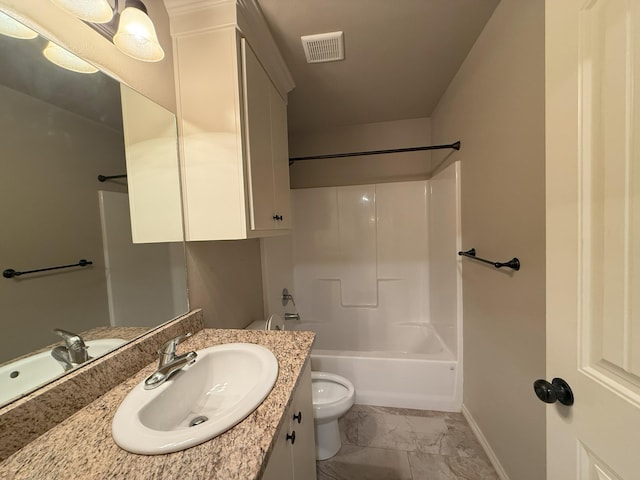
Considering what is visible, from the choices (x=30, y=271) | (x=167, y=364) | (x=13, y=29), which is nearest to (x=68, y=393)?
(x=167, y=364)

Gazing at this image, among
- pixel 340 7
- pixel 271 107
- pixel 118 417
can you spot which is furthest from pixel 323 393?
pixel 340 7

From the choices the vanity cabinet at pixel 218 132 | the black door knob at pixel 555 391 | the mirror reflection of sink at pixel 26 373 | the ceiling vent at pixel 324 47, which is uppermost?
the ceiling vent at pixel 324 47

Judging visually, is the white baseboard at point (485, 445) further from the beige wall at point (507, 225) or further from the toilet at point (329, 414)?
the toilet at point (329, 414)

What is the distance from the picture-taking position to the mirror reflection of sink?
56cm

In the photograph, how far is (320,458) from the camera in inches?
54.9

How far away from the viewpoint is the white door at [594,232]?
40cm

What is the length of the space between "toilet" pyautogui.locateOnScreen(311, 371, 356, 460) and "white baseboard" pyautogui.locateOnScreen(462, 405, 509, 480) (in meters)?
0.81

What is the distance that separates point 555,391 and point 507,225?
0.80 m

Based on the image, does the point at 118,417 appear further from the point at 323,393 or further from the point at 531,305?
the point at 531,305

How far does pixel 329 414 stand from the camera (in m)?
1.34

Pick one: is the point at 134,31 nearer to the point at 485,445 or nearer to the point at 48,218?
the point at 48,218

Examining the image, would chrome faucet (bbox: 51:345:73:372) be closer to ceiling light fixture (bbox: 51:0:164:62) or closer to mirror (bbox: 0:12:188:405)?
mirror (bbox: 0:12:188:405)

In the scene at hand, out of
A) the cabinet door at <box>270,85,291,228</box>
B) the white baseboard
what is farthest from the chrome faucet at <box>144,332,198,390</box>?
the white baseboard

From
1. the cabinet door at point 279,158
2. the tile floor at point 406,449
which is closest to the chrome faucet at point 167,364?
the cabinet door at point 279,158
